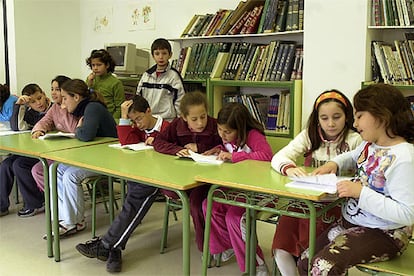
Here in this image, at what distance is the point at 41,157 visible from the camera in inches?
118

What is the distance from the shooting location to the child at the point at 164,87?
418 cm

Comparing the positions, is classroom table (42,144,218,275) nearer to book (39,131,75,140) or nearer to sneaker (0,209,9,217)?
book (39,131,75,140)

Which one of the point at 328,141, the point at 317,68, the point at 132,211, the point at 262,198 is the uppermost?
the point at 317,68

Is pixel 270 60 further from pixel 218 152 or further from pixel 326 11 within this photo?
pixel 218 152

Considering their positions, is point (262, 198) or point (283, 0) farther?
point (283, 0)

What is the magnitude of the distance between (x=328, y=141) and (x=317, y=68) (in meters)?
1.44

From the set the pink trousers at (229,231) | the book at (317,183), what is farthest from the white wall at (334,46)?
the book at (317,183)

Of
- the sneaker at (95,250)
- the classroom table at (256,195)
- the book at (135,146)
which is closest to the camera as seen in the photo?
the classroom table at (256,195)

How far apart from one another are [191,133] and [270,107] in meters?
1.36

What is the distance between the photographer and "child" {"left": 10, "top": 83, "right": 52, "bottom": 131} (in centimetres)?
406

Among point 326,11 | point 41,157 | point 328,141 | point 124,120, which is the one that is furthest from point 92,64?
point 328,141

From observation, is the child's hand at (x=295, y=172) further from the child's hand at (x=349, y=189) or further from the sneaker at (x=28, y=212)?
the sneaker at (x=28, y=212)

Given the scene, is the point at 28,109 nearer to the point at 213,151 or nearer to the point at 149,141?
the point at 149,141

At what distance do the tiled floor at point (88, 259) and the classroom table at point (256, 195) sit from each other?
548 mm
